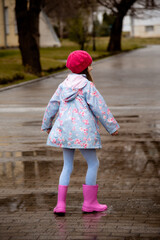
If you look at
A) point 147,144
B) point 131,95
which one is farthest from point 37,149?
point 131,95

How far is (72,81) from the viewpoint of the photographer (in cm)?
518

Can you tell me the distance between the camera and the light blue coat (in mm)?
5047

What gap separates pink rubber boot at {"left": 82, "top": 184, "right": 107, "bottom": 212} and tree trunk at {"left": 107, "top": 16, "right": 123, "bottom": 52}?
45.5m

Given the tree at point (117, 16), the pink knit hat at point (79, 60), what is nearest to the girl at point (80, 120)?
the pink knit hat at point (79, 60)

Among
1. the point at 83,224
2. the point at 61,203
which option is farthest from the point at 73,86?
the point at 83,224

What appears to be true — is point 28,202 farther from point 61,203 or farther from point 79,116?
point 79,116

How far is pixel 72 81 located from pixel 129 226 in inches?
53.7

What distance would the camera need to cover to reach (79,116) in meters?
5.08

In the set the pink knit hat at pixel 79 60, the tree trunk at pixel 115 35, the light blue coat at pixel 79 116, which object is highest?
the pink knit hat at pixel 79 60

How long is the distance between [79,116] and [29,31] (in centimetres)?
1995

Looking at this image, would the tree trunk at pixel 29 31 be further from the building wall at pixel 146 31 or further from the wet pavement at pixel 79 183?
the building wall at pixel 146 31

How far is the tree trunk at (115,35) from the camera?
50.0 m

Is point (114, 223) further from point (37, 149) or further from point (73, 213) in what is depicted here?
point (37, 149)

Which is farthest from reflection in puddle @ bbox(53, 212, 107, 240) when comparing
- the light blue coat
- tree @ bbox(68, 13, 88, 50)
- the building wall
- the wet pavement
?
the building wall
